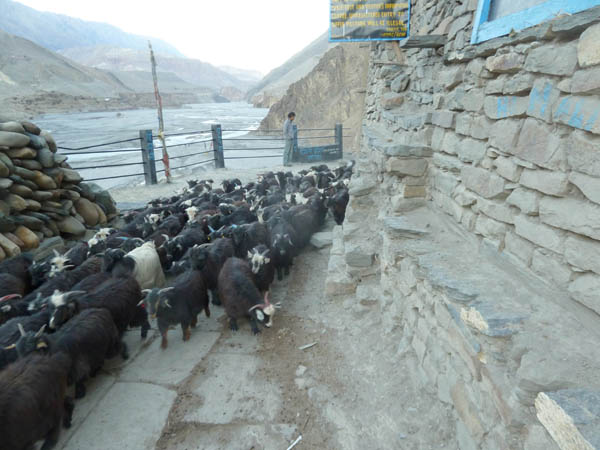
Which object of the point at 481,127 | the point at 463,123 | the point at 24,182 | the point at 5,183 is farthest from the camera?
the point at 24,182

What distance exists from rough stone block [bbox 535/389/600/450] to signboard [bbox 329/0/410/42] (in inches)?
241

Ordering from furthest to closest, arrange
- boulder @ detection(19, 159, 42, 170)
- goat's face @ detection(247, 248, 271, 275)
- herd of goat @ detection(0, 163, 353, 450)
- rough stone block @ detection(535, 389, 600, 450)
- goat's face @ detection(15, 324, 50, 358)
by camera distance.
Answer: boulder @ detection(19, 159, 42, 170), goat's face @ detection(247, 248, 271, 275), goat's face @ detection(15, 324, 50, 358), herd of goat @ detection(0, 163, 353, 450), rough stone block @ detection(535, 389, 600, 450)

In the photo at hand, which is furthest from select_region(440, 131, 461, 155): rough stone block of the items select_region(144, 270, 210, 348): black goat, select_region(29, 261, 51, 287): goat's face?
select_region(29, 261, 51, 287): goat's face

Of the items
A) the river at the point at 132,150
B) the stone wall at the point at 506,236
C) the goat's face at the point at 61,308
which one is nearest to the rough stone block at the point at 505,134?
the stone wall at the point at 506,236

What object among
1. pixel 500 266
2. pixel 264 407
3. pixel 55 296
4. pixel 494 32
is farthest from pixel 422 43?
pixel 55 296

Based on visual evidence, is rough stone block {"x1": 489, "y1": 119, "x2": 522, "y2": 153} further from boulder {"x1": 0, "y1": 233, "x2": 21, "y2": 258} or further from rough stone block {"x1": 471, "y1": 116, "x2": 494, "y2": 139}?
boulder {"x1": 0, "y1": 233, "x2": 21, "y2": 258}

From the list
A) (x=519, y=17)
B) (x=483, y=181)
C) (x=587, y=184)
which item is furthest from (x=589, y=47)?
(x=483, y=181)

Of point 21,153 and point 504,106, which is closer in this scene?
point 504,106

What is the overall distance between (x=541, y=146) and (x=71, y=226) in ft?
26.8

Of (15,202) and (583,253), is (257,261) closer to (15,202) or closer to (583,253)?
(583,253)

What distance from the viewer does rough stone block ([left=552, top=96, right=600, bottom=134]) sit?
186cm

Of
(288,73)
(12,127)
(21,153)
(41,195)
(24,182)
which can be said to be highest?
(288,73)

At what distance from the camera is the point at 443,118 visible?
360 cm

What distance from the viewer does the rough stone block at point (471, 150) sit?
9.71ft
